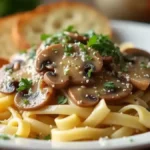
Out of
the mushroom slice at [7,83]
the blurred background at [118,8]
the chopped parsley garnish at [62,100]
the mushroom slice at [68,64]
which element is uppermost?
the mushroom slice at [68,64]

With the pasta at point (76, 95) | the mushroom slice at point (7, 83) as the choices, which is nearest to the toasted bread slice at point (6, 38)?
the mushroom slice at point (7, 83)

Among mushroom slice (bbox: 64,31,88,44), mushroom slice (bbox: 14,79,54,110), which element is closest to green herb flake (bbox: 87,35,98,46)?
mushroom slice (bbox: 64,31,88,44)

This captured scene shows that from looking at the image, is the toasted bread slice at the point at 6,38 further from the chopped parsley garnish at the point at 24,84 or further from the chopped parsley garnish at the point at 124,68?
the chopped parsley garnish at the point at 124,68

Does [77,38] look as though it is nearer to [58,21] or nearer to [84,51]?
[84,51]

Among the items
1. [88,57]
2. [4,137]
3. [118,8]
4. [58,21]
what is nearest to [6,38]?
[58,21]

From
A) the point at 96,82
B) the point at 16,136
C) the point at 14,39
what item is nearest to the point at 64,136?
the point at 16,136

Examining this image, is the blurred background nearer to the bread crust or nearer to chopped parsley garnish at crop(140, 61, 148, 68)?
the bread crust

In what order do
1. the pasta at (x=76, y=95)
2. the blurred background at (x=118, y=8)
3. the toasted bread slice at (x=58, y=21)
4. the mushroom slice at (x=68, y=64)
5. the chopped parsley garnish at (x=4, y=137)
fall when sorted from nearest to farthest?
the chopped parsley garnish at (x=4, y=137) < the pasta at (x=76, y=95) < the mushroom slice at (x=68, y=64) < the toasted bread slice at (x=58, y=21) < the blurred background at (x=118, y=8)
